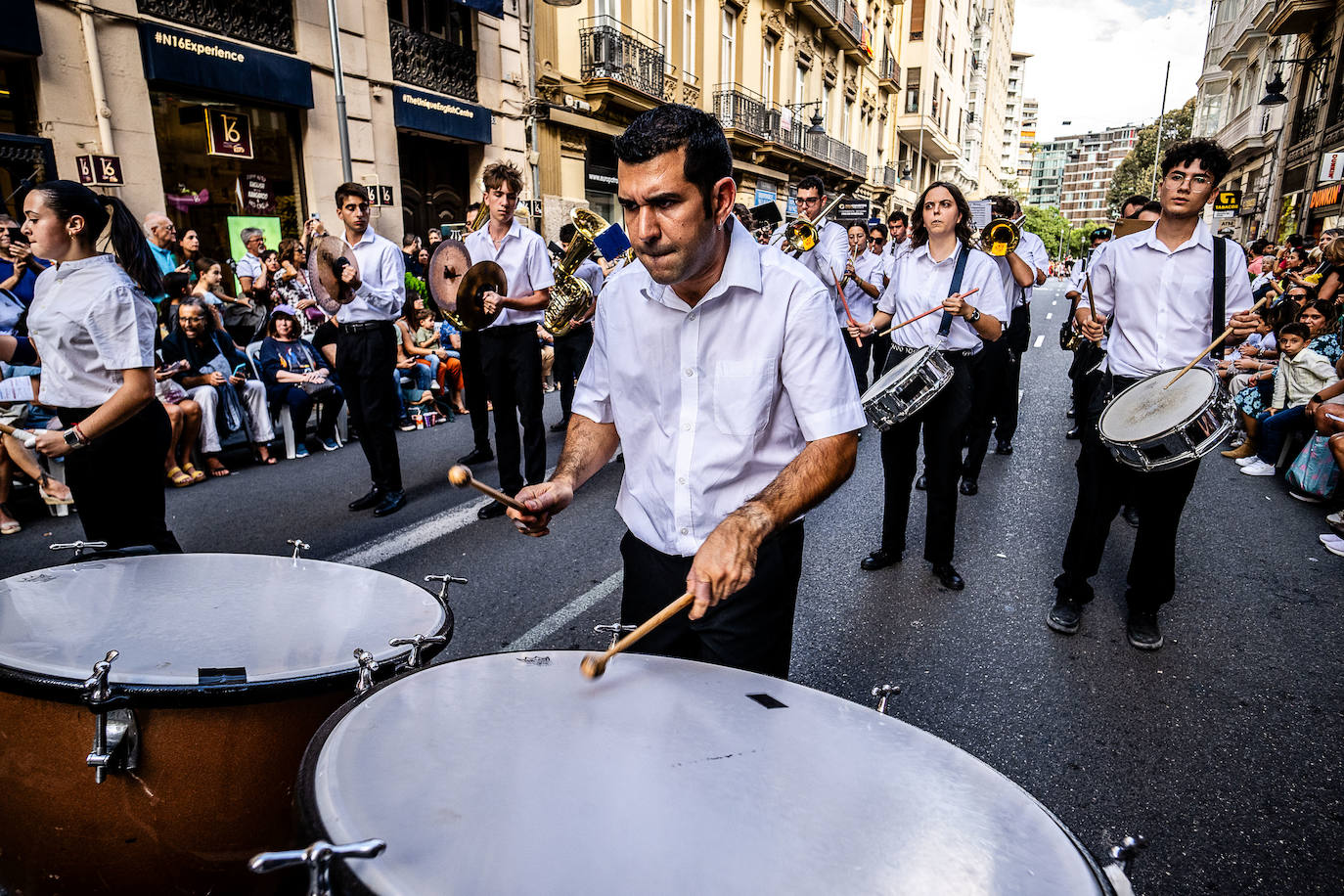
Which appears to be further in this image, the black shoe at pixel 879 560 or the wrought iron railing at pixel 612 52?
the wrought iron railing at pixel 612 52

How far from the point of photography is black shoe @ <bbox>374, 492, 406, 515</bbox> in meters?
5.32

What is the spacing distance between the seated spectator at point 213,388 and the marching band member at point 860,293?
199 inches

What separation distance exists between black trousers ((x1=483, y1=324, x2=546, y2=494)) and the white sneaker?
5063 mm

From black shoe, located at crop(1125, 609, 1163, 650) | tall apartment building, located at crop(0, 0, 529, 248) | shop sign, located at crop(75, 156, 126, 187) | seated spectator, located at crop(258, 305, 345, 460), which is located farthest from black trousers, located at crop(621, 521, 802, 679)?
tall apartment building, located at crop(0, 0, 529, 248)

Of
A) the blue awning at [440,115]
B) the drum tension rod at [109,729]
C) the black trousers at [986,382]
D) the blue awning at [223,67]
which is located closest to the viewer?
the drum tension rod at [109,729]

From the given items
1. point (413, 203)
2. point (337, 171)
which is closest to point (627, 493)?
point (337, 171)

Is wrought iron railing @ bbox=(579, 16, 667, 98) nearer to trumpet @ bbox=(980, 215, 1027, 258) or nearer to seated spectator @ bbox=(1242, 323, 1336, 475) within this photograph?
trumpet @ bbox=(980, 215, 1027, 258)

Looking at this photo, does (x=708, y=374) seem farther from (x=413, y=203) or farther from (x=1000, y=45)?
(x=1000, y=45)

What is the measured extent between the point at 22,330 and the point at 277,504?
2.73m

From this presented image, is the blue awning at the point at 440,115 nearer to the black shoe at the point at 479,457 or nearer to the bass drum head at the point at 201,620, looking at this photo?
the black shoe at the point at 479,457

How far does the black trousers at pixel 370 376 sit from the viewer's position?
16.7 feet

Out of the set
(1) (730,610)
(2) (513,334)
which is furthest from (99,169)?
(1) (730,610)

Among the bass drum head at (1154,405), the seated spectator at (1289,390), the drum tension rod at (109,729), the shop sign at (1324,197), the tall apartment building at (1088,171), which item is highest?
the tall apartment building at (1088,171)

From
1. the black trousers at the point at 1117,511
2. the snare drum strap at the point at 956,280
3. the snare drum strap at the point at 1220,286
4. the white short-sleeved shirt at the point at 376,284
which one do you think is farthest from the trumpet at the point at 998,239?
the white short-sleeved shirt at the point at 376,284
